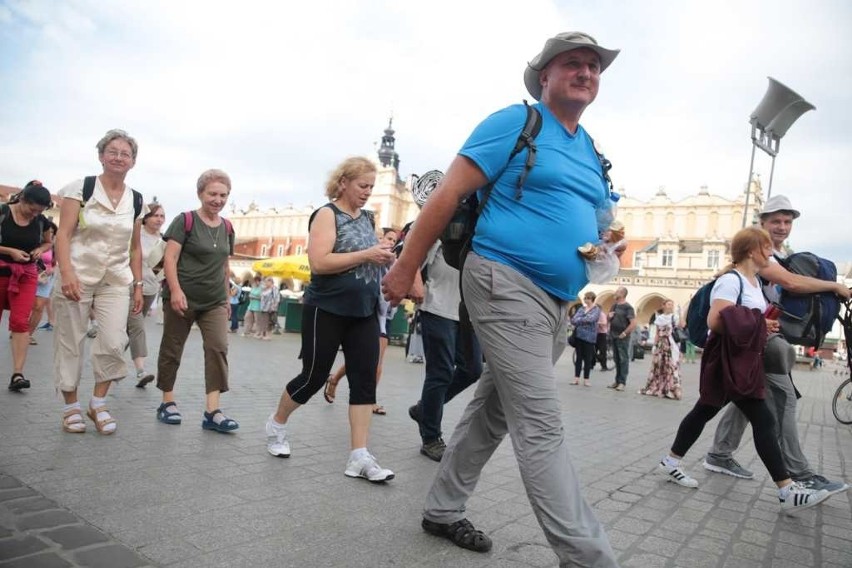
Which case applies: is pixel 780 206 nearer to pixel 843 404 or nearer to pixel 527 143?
pixel 527 143

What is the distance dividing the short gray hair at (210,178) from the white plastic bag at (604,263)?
10.5 feet

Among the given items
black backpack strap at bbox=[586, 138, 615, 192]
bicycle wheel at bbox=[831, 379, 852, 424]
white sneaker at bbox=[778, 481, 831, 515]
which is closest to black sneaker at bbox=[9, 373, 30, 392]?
black backpack strap at bbox=[586, 138, 615, 192]

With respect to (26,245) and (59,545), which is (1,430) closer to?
(59,545)

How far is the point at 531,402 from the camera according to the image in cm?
236

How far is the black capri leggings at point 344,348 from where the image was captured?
12.7ft

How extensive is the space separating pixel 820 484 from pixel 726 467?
790 millimetres

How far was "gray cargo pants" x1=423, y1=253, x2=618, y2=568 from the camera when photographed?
2154mm

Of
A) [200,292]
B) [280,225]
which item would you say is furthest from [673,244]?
[200,292]

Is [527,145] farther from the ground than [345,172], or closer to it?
closer to it

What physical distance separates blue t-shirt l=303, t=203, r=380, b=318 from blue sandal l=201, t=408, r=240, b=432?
1.24m

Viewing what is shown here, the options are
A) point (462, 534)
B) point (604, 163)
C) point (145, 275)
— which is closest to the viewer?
point (462, 534)

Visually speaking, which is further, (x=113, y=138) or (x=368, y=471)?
(x=113, y=138)

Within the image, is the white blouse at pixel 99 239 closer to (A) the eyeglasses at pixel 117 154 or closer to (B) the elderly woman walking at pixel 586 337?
(A) the eyeglasses at pixel 117 154

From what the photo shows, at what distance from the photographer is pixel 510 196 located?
2531 millimetres
